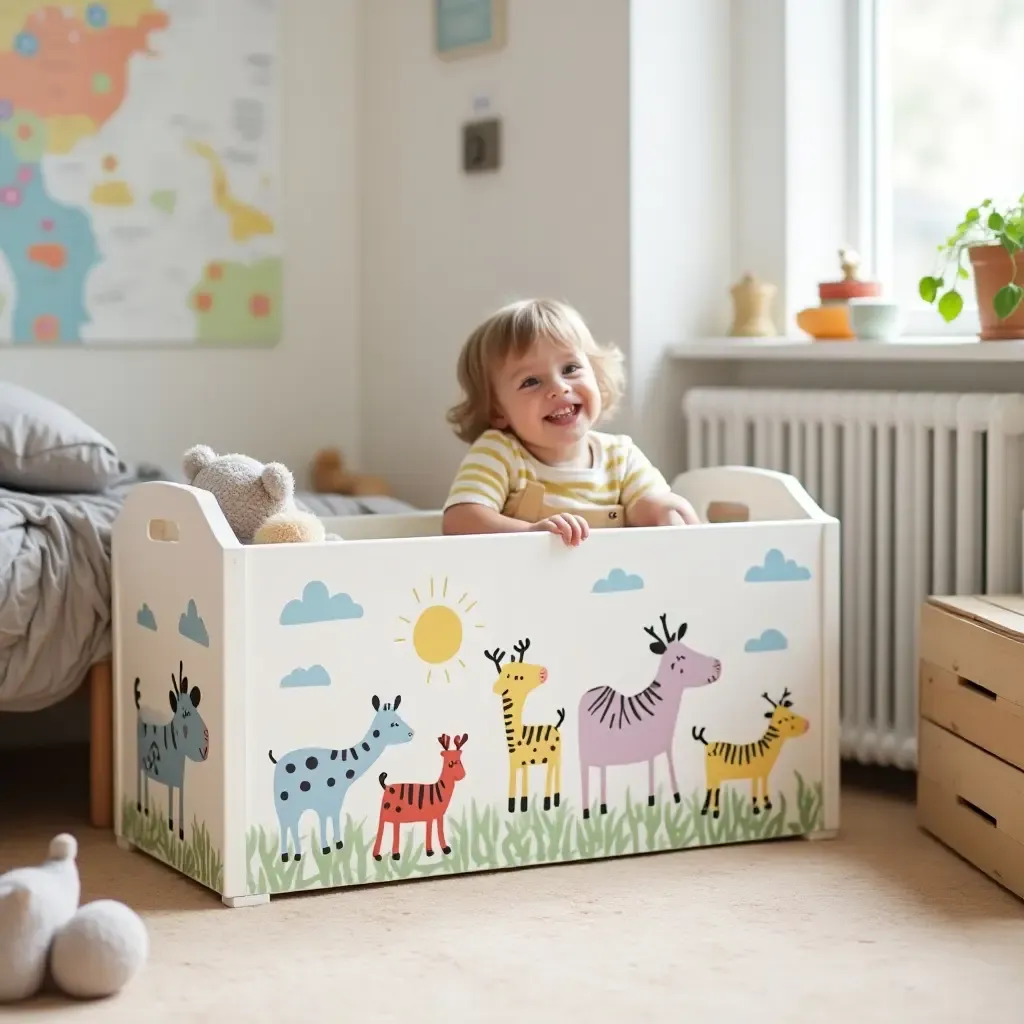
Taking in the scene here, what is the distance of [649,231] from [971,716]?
1071 millimetres

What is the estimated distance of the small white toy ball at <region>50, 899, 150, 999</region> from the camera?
1.70 metres

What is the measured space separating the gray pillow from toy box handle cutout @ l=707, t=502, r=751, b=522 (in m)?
0.95

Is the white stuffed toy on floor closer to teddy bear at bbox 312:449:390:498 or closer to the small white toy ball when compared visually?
the small white toy ball

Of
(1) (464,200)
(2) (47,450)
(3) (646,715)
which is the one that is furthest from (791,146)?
(2) (47,450)

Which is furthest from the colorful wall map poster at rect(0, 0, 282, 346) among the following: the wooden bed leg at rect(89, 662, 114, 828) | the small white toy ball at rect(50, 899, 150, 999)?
the small white toy ball at rect(50, 899, 150, 999)

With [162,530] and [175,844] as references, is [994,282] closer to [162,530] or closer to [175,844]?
[162,530]

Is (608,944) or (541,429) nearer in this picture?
(608,944)

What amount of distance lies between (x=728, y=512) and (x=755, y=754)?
0.44 m

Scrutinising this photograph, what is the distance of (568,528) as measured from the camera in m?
2.16

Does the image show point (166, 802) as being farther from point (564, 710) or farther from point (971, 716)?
point (971, 716)

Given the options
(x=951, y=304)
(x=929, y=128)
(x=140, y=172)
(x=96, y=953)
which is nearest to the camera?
(x=96, y=953)

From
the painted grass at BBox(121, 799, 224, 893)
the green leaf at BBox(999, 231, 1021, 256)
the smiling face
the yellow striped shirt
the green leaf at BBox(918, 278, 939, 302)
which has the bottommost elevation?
the painted grass at BBox(121, 799, 224, 893)

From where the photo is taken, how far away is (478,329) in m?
2.43

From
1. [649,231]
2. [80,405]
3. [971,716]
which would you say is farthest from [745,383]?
[80,405]
